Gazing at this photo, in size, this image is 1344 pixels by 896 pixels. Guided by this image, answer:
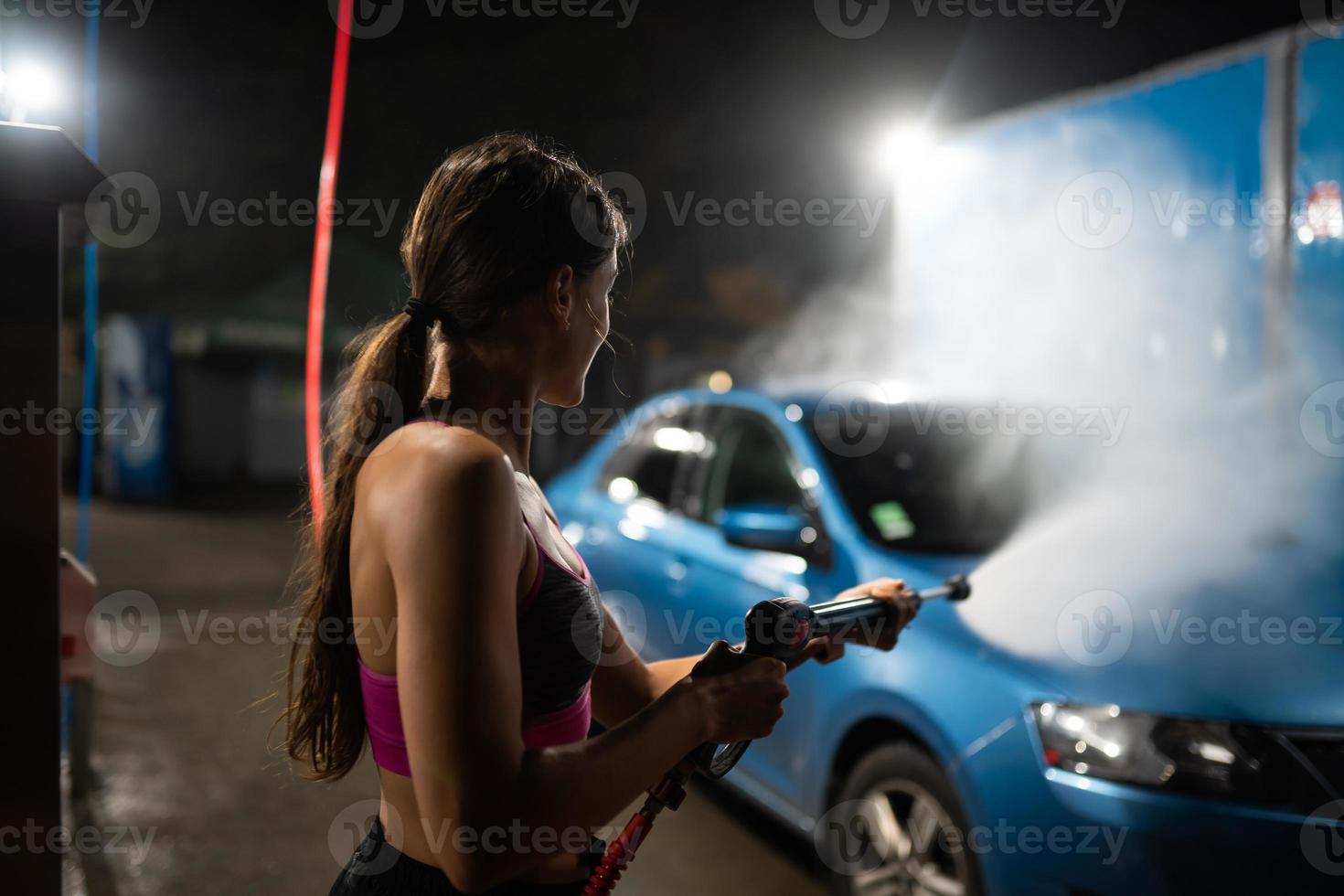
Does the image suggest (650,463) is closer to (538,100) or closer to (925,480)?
(925,480)

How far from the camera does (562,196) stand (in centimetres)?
132

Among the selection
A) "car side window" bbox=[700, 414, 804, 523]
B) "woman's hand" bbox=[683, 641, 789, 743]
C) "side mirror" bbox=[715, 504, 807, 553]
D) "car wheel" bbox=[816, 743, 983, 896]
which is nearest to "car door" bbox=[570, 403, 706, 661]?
"car side window" bbox=[700, 414, 804, 523]

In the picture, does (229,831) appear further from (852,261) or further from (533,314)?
(852,261)

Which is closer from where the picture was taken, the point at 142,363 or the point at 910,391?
the point at 910,391

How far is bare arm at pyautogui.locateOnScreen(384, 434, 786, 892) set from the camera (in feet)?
3.49

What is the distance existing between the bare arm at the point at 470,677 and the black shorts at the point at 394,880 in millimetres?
181

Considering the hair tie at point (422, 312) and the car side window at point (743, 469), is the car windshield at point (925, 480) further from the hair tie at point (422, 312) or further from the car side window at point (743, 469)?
the hair tie at point (422, 312)

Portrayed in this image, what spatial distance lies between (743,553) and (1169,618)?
151 centimetres

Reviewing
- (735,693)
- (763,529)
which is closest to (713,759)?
(735,693)

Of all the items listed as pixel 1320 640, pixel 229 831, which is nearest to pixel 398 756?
pixel 1320 640

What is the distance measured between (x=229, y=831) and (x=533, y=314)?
11.6 ft

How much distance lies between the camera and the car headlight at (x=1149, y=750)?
7.84 feet

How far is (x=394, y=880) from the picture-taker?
1.33m

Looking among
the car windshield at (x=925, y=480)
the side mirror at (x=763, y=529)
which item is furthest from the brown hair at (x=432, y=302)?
the car windshield at (x=925, y=480)
